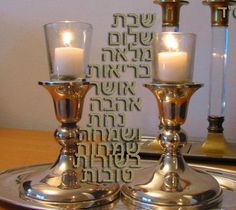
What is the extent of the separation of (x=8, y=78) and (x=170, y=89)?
26.1 inches

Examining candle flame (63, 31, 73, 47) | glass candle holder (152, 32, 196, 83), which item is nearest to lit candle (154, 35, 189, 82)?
glass candle holder (152, 32, 196, 83)

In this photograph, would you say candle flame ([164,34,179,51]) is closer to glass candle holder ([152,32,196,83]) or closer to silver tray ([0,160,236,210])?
glass candle holder ([152,32,196,83])

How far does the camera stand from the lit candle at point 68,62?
1.67 feet

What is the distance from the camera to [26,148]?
0.82 meters

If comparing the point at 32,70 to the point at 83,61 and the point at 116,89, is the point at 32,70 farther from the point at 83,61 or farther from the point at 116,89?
the point at 83,61

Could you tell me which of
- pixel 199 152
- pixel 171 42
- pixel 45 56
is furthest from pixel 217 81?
pixel 45 56

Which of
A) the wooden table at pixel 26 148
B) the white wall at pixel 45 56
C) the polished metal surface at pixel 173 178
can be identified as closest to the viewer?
the polished metal surface at pixel 173 178

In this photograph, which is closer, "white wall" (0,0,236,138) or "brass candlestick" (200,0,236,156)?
"brass candlestick" (200,0,236,156)

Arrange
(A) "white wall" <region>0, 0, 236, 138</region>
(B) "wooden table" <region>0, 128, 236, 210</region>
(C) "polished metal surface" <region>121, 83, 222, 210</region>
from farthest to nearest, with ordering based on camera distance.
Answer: (A) "white wall" <region>0, 0, 236, 138</region>, (B) "wooden table" <region>0, 128, 236, 210</region>, (C) "polished metal surface" <region>121, 83, 222, 210</region>

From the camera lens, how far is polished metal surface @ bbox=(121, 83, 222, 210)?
47cm

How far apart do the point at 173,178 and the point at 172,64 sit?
12 cm

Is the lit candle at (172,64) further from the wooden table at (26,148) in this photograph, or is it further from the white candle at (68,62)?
the wooden table at (26,148)

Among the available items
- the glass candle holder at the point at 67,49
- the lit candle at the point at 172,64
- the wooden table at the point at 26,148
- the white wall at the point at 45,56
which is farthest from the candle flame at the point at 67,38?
the white wall at the point at 45,56

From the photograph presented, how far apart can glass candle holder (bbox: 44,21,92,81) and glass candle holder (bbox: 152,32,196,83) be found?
0.08 meters
